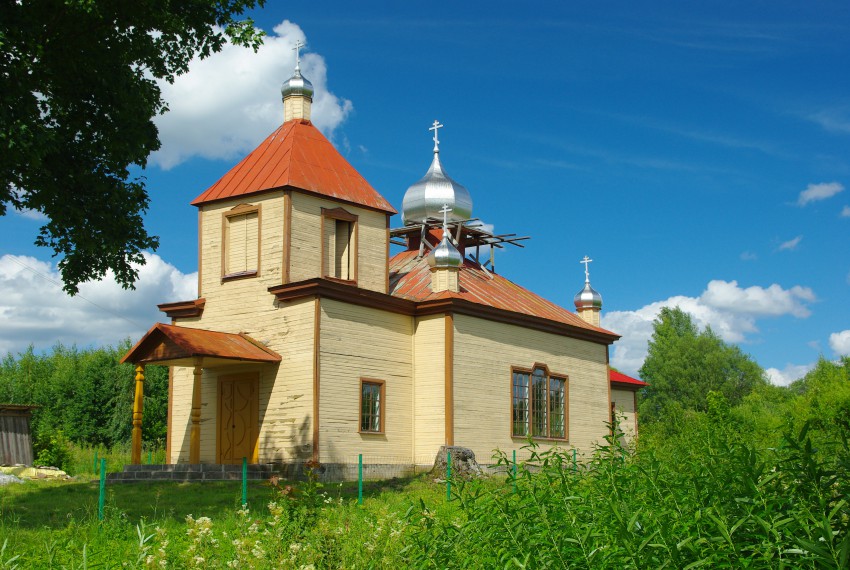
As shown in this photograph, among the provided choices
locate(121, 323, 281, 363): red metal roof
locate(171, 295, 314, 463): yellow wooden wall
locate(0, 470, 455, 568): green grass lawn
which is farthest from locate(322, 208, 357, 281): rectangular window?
locate(0, 470, 455, 568): green grass lawn

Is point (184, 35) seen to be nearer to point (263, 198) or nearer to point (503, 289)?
point (263, 198)

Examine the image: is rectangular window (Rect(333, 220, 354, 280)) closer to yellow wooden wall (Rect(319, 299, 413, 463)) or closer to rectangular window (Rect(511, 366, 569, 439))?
yellow wooden wall (Rect(319, 299, 413, 463))

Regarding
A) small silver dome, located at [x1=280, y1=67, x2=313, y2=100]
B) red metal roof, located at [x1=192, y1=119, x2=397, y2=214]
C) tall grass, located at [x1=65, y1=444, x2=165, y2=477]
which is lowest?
tall grass, located at [x1=65, y1=444, x2=165, y2=477]

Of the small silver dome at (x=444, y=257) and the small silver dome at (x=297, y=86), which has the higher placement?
the small silver dome at (x=297, y=86)

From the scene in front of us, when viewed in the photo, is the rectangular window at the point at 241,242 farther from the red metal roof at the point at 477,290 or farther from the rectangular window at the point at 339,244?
the red metal roof at the point at 477,290

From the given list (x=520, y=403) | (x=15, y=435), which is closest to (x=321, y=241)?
(x=520, y=403)

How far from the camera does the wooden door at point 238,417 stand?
2123 centimetres

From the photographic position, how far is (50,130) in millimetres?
13094

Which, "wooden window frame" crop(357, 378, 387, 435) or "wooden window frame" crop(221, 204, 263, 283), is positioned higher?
"wooden window frame" crop(221, 204, 263, 283)

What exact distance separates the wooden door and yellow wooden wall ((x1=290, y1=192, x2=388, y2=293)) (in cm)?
271

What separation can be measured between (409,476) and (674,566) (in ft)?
56.3

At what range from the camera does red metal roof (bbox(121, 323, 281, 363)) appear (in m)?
19.6

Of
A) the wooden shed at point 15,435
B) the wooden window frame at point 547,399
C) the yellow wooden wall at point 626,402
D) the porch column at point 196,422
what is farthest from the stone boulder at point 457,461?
the yellow wooden wall at point 626,402

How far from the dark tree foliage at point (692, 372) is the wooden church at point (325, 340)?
3625 cm
